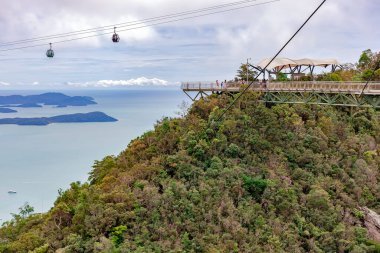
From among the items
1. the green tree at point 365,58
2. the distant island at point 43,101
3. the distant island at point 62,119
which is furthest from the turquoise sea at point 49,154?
the distant island at point 43,101

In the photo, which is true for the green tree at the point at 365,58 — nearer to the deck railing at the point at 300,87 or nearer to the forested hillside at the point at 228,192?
the forested hillside at the point at 228,192

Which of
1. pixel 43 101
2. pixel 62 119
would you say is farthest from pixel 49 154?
pixel 43 101

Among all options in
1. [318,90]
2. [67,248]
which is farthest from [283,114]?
[67,248]

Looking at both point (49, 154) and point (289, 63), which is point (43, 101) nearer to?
point (49, 154)

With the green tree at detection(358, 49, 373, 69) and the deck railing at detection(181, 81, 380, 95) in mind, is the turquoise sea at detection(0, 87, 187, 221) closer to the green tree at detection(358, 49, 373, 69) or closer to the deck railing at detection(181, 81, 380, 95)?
the deck railing at detection(181, 81, 380, 95)

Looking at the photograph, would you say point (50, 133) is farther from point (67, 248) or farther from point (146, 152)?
point (67, 248)

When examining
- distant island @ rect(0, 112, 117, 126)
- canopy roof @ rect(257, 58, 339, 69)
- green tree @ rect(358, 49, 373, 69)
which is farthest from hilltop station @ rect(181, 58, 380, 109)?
distant island @ rect(0, 112, 117, 126)

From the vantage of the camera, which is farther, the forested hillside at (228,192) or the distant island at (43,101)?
the distant island at (43,101)

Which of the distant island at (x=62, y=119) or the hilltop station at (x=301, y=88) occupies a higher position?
the hilltop station at (x=301, y=88)
